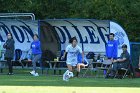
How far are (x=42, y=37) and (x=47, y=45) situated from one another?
1.90 ft

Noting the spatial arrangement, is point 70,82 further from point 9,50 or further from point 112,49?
point 9,50

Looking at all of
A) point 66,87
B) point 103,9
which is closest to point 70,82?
point 66,87

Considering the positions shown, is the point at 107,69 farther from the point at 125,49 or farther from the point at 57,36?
the point at 57,36

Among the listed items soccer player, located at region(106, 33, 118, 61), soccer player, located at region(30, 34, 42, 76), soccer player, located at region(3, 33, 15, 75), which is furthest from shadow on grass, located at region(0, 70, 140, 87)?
soccer player, located at region(3, 33, 15, 75)

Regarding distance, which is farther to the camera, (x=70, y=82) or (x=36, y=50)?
(x=36, y=50)

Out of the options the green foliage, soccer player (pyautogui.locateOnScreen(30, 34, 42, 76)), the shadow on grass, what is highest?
Answer: the green foliage

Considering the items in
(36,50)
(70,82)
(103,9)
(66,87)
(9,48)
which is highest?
(103,9)

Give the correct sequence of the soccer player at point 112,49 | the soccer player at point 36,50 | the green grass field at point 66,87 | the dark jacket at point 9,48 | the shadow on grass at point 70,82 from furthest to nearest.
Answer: the dark jacket at point 9,48, the soccer player at point 36,50, the soccer player at point 112,49, the shadow on grass at point 70,82, the green grass field at point 66,87

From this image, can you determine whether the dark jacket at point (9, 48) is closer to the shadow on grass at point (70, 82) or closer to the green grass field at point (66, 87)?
the shadow on grass at point (70, 82)

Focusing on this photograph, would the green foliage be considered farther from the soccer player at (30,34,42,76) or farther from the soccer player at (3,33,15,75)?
the soccer player at (3,33,15,75)

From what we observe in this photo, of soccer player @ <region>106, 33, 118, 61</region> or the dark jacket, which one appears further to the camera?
the dark jacket

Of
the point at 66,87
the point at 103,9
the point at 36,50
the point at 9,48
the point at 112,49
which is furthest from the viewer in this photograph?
the point at 103,9

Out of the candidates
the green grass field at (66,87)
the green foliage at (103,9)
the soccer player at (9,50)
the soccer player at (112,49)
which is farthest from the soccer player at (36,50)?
the green foliage at (103,9)
